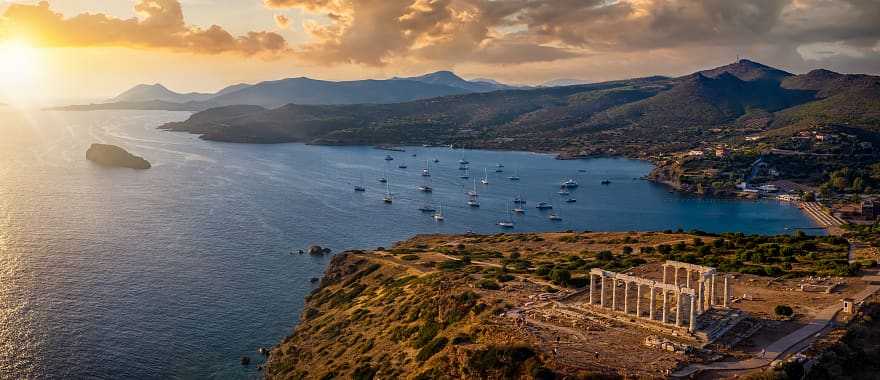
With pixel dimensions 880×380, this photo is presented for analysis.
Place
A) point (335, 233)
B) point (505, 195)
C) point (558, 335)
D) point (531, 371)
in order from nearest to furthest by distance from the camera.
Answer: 1. point (531, 371)
2. point (558, 335)
3. point (335, 233)
4. point (505, 195)

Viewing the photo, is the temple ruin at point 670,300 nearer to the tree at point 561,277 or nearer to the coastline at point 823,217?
the tree at point 561,277

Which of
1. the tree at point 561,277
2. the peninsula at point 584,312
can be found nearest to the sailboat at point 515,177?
the peninsula at point 584,312

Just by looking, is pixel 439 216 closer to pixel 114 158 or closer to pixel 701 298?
pixel 701 298

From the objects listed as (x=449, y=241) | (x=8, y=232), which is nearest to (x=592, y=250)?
(x=449, y=241)

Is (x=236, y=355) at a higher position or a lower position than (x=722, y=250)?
lower

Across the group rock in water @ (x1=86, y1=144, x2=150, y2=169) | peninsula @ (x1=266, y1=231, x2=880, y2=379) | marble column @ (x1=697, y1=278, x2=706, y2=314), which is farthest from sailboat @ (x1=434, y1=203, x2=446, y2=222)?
rock in water @ (x1=86, y1=144, x2=150, y2=169)

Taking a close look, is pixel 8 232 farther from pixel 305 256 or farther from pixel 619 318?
pixel 619 318
